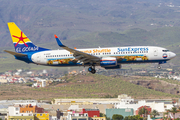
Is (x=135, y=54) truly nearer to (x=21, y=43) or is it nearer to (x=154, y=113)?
(x=21, y=43)

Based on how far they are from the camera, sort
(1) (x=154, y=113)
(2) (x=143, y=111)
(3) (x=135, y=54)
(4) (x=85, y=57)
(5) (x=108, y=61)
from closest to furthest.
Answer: (5) (x=108, y=61), (3) (x=135, y=54), (4) (x=85, y=57), (1) (x=154, y=113), (2) (x=143, y=111)

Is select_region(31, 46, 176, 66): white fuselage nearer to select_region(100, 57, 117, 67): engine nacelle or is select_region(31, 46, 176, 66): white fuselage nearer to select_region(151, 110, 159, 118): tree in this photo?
select_region(100, 57, 117, 67): engine nacelle

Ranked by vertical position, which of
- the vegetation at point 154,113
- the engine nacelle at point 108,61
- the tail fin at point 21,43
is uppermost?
the tail fin at point 21,43

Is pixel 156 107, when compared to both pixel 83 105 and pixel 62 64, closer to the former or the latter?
pixel 83 105

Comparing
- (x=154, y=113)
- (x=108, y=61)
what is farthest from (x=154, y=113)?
(x=108, y=61)

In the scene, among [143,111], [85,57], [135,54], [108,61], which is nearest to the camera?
[108,61]

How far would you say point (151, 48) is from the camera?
77688mm

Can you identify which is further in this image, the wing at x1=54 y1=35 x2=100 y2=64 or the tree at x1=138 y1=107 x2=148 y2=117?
the tree at x1=138 y1=107 x2=148 y2=117

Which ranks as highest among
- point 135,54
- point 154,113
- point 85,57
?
point 135,54

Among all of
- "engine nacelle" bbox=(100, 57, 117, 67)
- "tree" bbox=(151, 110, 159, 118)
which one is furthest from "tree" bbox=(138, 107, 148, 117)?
"engine nacelle" bbox=(100, 57, 117, 67)

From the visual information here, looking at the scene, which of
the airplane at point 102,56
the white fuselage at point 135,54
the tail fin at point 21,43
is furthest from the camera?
the tail fin at point 21,43

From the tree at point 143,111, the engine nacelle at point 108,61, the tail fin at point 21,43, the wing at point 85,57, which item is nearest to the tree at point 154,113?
the tree at point 143,111

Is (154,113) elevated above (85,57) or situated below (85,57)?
below

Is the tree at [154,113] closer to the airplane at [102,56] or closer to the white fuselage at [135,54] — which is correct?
the airplane at [102,56]
